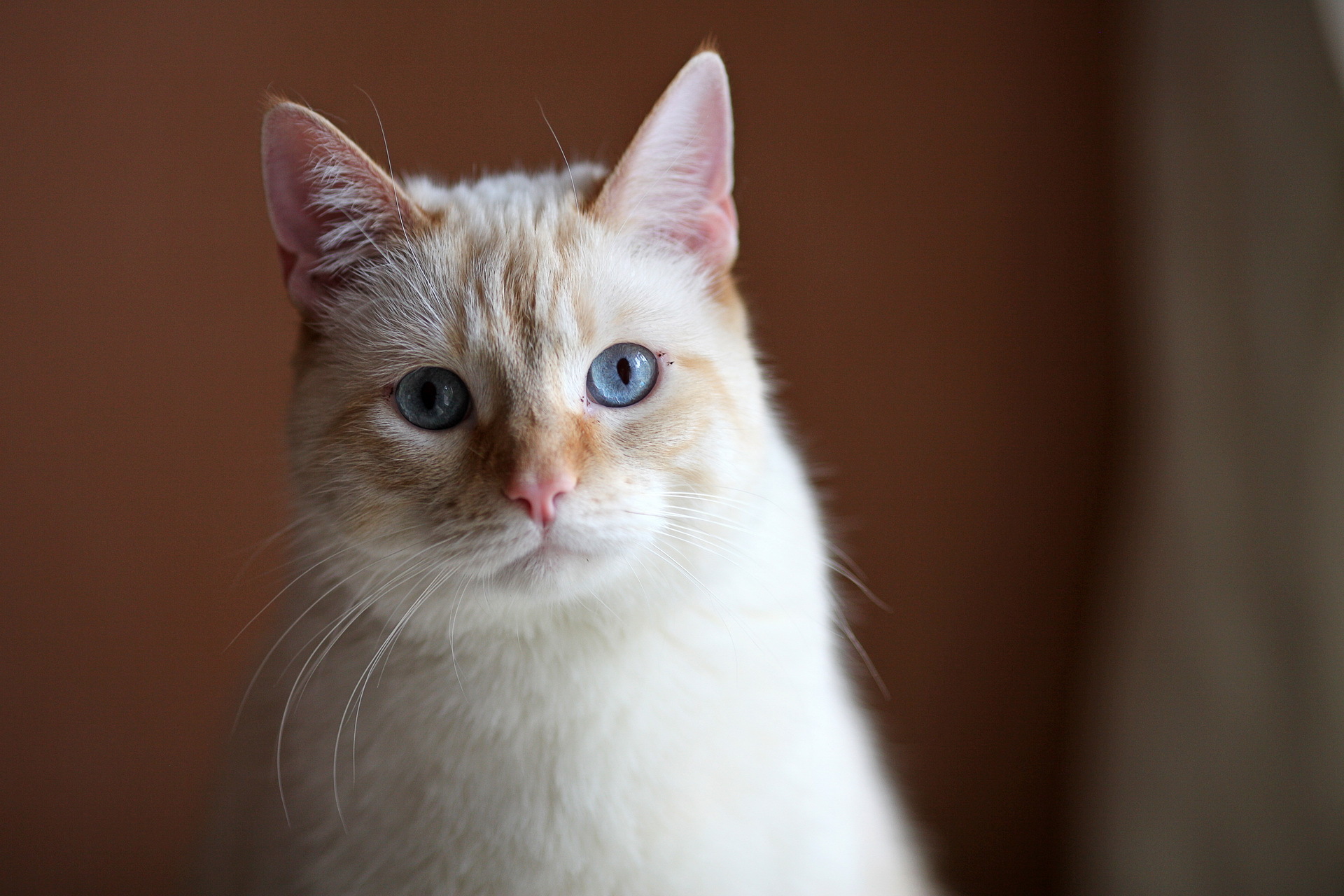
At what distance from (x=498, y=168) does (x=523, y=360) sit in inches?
42.5

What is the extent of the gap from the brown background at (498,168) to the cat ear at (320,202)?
2.99 feet

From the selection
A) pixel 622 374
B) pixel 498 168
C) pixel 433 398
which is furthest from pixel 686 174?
pixel 498 168

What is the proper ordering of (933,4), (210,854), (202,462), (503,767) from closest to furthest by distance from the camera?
(503,767) → (210,854) → (933,4) → (202,462)

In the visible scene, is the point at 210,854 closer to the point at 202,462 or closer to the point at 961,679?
the point at 202,462

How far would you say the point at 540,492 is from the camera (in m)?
0.92

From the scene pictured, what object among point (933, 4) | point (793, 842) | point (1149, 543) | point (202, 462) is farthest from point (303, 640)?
point (933, 4)

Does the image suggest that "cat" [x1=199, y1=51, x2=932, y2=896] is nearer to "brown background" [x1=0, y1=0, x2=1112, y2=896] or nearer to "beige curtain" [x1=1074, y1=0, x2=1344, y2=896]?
"beige curtain" [x1=1074, y1=0, x2=1344, y2=896]

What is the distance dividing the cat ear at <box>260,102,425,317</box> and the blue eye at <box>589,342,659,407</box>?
26cm

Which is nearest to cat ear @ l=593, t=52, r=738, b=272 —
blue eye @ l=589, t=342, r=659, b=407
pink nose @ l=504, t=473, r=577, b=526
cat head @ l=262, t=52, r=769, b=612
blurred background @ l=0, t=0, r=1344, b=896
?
cat head @ l=262, t=52, r=769, b=612

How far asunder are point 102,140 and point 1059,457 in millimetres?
1964

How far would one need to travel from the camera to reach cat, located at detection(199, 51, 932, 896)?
0.99m

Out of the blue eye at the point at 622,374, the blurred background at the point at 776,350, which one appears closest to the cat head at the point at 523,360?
the blue eye at the point at 622,374

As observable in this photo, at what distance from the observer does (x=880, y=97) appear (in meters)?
1.96

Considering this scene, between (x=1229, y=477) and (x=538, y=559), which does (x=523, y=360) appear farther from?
(x=1229, y=477)
